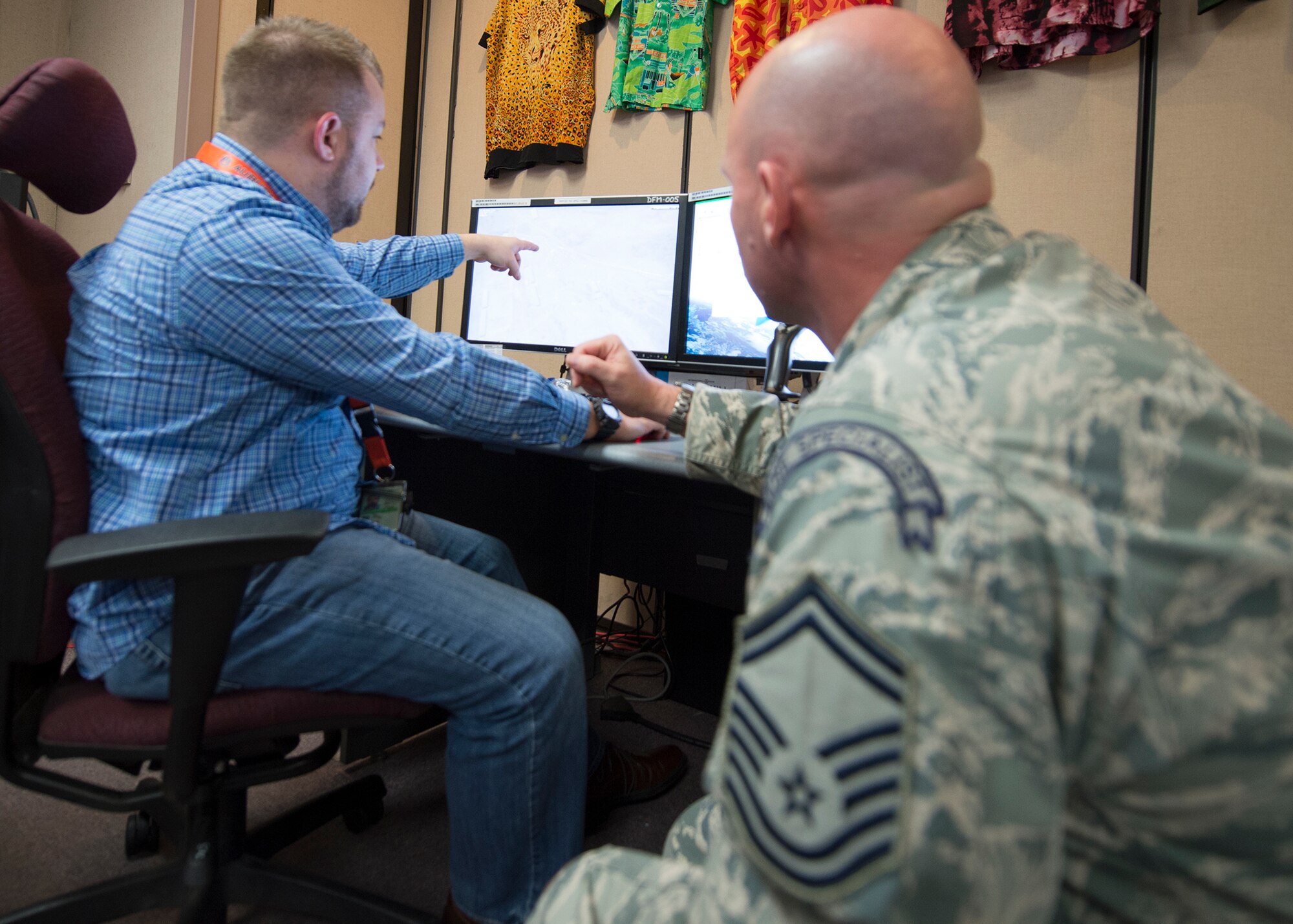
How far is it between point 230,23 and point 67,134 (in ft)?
6.18

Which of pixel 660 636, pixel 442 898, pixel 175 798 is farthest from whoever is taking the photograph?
pixel 660 636

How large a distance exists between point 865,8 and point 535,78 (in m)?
1.96

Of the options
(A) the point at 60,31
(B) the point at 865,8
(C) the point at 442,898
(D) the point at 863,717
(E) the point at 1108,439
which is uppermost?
(A) the point at 60,31

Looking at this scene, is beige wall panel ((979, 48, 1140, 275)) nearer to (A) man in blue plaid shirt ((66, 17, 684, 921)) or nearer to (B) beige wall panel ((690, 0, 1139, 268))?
(B) beige wall panel ((690, 0, 1139, 268))

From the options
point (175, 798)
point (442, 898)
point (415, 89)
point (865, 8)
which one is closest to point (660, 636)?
point (442, 898)

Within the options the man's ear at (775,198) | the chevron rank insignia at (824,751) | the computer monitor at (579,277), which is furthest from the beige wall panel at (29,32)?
the chevron rank insignia at (824,751)

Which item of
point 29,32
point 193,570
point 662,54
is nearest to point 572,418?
point 193,570

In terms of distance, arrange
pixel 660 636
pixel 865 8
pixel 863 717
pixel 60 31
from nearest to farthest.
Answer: pixel 863 717, pixel 865 8, pixel 660 636, pixel 60 31

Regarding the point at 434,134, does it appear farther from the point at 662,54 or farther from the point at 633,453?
the point at 633,453

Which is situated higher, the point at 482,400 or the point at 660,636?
the point at 482,400

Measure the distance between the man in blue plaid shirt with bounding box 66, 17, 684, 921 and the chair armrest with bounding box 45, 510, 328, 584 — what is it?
0.51 ft

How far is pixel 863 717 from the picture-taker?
0.35 m

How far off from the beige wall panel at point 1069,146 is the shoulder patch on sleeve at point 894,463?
143 cm

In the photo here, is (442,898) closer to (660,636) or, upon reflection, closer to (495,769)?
(495,769)
